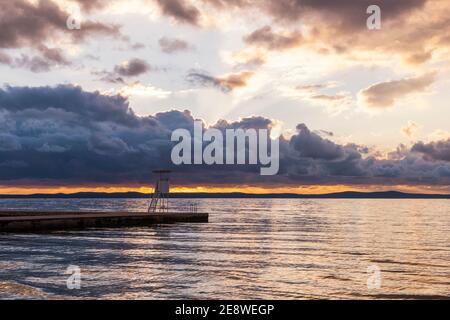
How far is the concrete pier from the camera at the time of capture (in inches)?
2587

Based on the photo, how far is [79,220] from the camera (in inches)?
3002

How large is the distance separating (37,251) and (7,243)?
28.0ft

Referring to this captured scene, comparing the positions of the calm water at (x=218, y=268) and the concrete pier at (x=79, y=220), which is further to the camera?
the concrete pier at (x=79, y=220)

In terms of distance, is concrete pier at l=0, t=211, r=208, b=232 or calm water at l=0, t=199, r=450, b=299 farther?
concrete pier at l=0, t=211, r=208, b=232

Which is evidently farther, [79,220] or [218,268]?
[79,220]

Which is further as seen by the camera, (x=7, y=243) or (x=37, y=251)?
(x=7, y=243)

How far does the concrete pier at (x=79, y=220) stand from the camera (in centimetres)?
6571

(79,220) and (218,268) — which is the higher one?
(79,220)
